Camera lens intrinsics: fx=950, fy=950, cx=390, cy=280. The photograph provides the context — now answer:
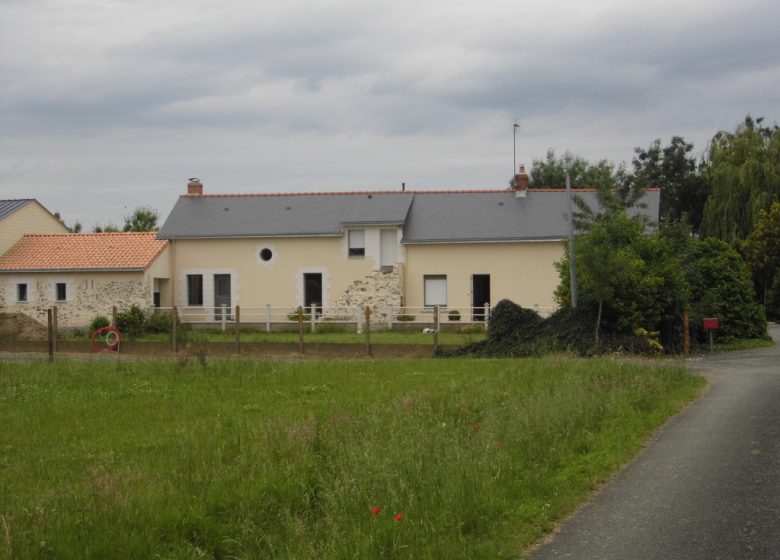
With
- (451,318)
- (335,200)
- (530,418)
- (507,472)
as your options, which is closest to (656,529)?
(507,472)

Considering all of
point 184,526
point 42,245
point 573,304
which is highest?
point 42,245

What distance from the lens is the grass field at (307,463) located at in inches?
294

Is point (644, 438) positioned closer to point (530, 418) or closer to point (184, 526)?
point (530, 418)

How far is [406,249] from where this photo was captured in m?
40.1

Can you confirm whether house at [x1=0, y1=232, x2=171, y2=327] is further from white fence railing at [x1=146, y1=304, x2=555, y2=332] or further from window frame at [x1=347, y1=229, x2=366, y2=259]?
window frame at [x1=347, y1=229, x2=366, y2=259]

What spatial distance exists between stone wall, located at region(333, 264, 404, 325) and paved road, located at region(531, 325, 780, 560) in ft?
84.1

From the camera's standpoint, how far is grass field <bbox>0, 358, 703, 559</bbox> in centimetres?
748

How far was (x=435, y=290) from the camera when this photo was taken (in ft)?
131

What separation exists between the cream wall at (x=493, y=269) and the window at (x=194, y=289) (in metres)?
9.12

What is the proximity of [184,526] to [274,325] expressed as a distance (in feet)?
101

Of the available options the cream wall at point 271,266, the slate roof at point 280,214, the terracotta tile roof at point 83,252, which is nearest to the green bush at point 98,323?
the terracotta tile roof at point 83,252

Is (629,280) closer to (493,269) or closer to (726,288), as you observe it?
(726,288)

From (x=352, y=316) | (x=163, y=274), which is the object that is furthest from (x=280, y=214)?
(x=352, y=316)

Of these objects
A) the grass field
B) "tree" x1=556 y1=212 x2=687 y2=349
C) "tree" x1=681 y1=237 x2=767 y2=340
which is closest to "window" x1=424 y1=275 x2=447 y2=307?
"tree" x1=681 y1=237 x2=767 y2=340
